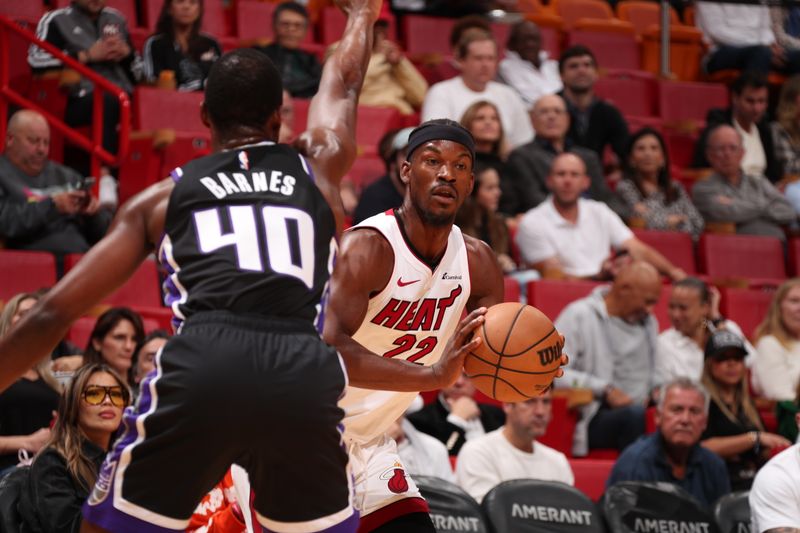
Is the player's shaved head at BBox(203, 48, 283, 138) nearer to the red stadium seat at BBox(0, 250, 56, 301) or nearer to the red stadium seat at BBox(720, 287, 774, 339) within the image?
the red stadium seat at BBox(0, 250, 56, 301)

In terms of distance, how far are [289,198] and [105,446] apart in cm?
267

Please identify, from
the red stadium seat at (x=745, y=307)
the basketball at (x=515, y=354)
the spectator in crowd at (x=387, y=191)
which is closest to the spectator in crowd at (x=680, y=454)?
the spectator in crowd at (x=387, y=191)

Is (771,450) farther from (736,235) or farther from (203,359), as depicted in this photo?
(203,359)

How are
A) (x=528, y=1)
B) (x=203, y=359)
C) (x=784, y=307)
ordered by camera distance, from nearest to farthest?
(x=203, y=359) < (x=784, y=307) < (x=528, y=1)

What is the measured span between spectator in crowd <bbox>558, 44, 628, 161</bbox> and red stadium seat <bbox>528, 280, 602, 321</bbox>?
7.52 feet

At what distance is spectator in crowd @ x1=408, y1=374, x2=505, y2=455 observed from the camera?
746 cm

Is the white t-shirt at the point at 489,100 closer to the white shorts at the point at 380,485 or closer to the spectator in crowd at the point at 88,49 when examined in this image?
the spectator in crowd at the point at 88,49

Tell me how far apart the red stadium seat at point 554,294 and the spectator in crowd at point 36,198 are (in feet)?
9.47

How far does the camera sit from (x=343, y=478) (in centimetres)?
360

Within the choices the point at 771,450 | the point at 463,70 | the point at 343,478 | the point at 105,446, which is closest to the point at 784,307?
the point at 771,450

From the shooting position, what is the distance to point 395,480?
461 cm

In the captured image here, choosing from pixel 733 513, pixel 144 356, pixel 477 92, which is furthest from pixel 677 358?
pixel 144 356

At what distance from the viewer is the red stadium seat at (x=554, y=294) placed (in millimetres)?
8625

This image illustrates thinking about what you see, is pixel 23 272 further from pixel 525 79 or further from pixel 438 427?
pixel 525 79
